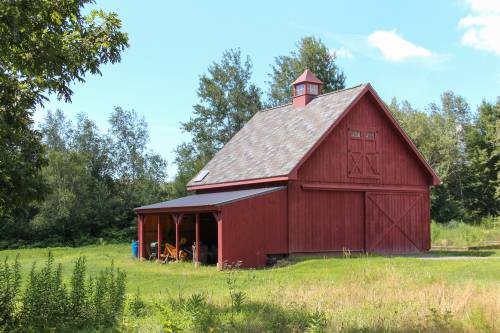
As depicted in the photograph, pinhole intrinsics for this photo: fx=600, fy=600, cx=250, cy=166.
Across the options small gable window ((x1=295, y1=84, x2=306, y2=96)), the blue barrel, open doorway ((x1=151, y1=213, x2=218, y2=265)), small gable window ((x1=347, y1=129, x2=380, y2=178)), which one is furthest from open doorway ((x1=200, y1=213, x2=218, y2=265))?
small gable window ((x1=295, y1=84, x2=306, y2=96))

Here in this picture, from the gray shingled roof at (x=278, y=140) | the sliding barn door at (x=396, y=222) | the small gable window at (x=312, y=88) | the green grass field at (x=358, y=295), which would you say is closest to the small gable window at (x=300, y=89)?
the small gable window at (x=312, y=88)

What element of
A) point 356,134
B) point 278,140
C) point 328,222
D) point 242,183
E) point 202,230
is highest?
point 356,134

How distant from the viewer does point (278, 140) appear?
2648 centimetres

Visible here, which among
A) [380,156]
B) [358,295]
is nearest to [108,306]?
[358,295]

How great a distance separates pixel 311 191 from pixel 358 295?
12509 mm

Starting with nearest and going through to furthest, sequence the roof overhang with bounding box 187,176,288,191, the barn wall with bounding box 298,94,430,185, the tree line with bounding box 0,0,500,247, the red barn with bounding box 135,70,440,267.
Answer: the red barn with bounding box 135,70,440,267 → the roof overhang with bounding box 187,176,288,191 → the barn wall with bounding box 298,94,430,185 → the tree line with bounding box 0,0,500,247

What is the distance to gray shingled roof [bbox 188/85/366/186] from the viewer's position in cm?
2398

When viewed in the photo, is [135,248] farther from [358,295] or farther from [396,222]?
[358,295]

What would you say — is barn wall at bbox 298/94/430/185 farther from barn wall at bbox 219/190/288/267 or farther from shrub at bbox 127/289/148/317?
shrub at bbox 127/289/148/317

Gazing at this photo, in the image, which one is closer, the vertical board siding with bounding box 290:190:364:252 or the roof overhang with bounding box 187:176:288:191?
the roof overhang with bounding box 187:176:288:191

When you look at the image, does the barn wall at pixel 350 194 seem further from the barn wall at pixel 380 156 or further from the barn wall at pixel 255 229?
the barn wall at pixel 255 229

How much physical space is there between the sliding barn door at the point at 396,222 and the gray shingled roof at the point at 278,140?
383cm

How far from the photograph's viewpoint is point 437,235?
34.2m

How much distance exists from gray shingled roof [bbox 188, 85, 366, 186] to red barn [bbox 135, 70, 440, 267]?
2.8 inches
